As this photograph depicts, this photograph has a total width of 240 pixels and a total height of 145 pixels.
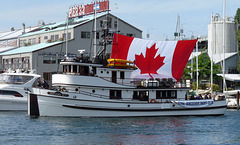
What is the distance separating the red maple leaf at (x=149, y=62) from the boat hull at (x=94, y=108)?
13.0ft

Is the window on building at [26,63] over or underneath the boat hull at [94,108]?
over

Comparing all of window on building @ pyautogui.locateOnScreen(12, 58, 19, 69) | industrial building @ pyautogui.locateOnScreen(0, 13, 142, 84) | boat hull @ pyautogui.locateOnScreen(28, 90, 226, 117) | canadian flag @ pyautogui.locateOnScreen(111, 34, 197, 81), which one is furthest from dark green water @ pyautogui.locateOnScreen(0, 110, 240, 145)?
window on building @ pyautogui.locateOnScreen(12, 58, 19, 69)

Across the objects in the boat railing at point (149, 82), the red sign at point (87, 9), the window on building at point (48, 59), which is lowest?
the boat railing at point (149, 82)

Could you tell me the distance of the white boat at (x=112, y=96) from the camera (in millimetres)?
39156

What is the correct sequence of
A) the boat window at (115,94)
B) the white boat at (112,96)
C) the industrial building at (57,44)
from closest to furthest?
the white boat at (112,96), the boat window at (115,94), the industrial building at (57,44)

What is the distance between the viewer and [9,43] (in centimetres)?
9050

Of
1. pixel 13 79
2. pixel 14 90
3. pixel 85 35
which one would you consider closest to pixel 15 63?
pixel 85 35

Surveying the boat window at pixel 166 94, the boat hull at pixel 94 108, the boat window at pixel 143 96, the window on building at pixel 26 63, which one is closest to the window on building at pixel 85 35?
the window on building at pixel 26 63

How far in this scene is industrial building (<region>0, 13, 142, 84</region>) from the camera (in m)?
65.5

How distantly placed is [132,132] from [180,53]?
15.7 meters

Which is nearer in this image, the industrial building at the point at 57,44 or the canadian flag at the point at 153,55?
the canadian flag at the point at 153,55

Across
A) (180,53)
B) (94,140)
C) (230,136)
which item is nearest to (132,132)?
(94,140)

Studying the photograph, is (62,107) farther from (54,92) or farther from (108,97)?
(108,97)

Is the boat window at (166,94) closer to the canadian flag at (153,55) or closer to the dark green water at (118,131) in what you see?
the canadian flag at (153,55)
